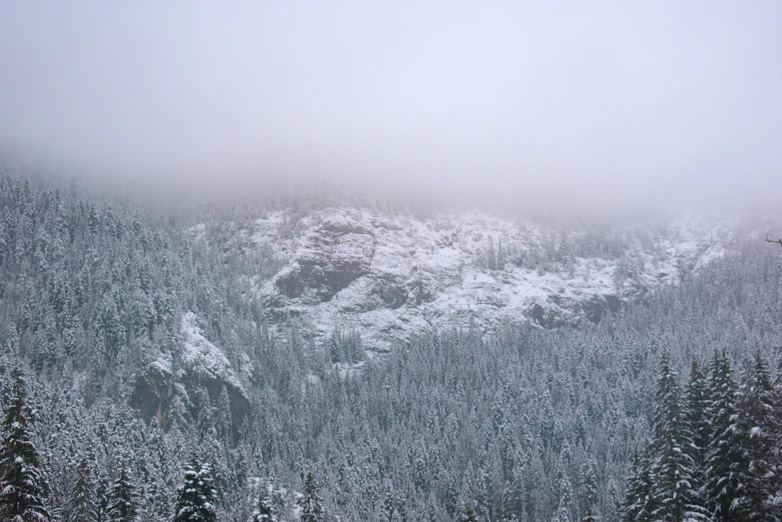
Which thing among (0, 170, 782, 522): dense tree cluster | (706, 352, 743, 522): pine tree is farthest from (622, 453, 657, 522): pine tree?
(706, 352, 743, 522): pine tree

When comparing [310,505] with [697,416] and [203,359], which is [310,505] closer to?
[697,416]

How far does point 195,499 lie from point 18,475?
969 centimetres

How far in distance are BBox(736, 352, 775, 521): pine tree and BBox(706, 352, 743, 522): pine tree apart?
18.7 inches

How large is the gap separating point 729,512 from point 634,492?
10.3 m

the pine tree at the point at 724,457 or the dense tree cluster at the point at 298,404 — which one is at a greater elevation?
the pine tree at the point at 724,457

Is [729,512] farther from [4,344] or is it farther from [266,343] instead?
[266,343]

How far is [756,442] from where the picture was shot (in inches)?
1332

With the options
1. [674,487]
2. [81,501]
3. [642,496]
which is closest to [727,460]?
[674,487]

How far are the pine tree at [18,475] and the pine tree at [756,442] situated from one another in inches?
1517

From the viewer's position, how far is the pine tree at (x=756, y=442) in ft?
107

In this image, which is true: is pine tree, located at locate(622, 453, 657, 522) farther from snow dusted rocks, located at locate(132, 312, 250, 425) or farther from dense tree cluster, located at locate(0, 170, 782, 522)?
snow dusted rocks, located at locate(132, 312, 250, 425)

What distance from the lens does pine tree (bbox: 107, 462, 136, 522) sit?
4125 cm

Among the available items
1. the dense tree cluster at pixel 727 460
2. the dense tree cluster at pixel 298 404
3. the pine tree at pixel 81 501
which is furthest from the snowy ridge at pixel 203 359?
the dense tree cluster at pixel 727 460

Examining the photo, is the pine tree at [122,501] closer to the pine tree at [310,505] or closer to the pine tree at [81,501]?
the pine tree at [81,501]
